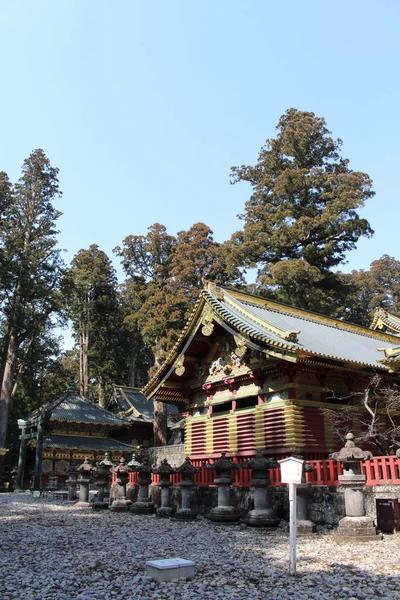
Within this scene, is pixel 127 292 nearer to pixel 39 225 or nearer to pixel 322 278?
pixel 39 225

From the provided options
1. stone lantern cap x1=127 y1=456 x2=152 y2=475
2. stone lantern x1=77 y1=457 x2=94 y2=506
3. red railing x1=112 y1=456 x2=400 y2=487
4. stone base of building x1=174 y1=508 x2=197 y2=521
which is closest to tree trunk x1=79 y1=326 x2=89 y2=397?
stone lantern x1=77 y1=457 x2=94 y2=506

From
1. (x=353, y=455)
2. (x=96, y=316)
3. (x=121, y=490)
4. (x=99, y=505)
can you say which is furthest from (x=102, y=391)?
(x=353, y=455)

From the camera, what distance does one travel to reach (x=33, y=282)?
116ft

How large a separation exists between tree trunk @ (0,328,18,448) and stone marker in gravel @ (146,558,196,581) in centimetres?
2923

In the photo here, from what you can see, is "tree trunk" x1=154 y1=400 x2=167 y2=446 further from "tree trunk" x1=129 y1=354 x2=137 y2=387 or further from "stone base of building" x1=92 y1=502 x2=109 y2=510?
"tree trunk" x1=129 y1=354 x2=137 y2=387

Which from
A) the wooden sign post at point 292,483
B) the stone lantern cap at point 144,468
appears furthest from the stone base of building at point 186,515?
the wooden sign post at point 292,483

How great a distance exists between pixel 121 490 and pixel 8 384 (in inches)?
769

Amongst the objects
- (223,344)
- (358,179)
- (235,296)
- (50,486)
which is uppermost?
(358,179)

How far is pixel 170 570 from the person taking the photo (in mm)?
6754

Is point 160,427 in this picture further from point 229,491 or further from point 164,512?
point 229,491

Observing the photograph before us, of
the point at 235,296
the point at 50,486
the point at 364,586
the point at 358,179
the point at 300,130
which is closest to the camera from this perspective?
the point at 364,586

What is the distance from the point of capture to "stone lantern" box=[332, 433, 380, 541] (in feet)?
32.9

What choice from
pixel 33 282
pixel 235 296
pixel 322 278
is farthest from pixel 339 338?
pixel 33 282

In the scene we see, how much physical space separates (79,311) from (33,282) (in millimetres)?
13000
